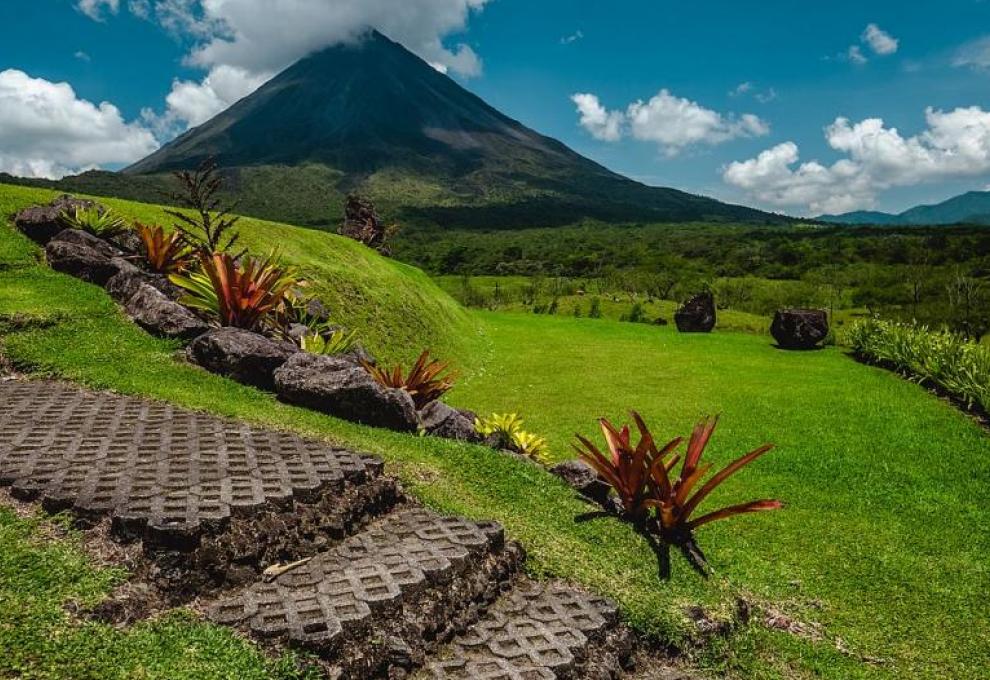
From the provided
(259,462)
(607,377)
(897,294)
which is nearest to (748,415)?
(607,377)

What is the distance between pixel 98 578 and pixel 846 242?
95.2 meters

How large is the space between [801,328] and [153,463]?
63.2ft

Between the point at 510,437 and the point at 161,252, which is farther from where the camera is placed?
the point at 161,252

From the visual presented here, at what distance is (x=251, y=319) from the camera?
31.9 feet

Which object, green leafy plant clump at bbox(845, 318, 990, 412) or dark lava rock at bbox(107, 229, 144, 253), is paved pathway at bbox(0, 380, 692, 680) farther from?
green leafy plant clump at bbox(845, 318, 990, 412)

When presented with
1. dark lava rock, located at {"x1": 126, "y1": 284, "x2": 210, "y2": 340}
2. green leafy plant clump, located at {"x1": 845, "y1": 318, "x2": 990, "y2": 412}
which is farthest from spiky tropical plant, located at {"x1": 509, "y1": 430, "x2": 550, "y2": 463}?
green leafy plant clump, located at {"x1": 845, "y1": 318, "x2": 990, "y2": 412}

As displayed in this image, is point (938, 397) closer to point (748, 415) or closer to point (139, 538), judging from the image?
point (748, 415)

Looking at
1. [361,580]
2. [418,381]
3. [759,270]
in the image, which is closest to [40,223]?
[418,381]

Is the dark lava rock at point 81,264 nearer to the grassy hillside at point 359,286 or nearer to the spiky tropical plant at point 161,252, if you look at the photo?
the spiky tropical plant at point 161,252

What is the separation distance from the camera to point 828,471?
386 inches

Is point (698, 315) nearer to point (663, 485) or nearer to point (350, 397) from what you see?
point (350, 397)

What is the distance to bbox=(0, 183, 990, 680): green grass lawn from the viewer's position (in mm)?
3613

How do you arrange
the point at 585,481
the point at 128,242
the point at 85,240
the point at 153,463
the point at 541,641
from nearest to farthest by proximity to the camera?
1. the point at 541,641
2. the point at 153,463
3. the point at 585,481
4. the point at 85,240
5. the point at 128,242

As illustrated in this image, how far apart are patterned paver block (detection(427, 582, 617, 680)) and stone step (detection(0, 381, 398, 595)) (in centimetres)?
121
